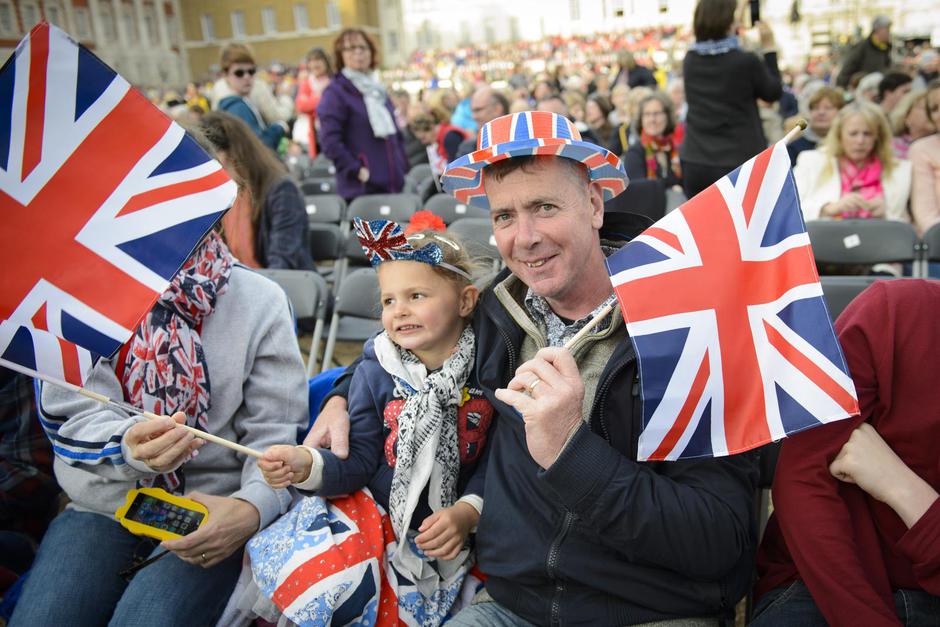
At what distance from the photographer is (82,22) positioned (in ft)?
165

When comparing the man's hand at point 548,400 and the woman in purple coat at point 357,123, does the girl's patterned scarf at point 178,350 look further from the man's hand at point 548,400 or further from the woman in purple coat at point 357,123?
the woman in purple coat at point 357,123

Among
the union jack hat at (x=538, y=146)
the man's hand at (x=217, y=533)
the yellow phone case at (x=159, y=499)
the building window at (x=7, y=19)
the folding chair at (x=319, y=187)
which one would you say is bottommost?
the man's hand at (x=217, y=533)

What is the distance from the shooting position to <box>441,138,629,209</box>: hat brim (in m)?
1.74

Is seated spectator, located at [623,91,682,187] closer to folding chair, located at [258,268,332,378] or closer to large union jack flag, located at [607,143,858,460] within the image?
folding chair, located at [258,268,332,378]

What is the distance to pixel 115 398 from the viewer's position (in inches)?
81.7

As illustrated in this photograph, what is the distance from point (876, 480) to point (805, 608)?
0.36 meters

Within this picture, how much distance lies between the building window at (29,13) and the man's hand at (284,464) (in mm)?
52812

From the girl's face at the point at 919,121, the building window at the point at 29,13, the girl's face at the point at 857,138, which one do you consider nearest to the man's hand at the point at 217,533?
the girl's face at the point at 857,138

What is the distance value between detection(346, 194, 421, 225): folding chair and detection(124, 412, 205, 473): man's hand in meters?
3.72

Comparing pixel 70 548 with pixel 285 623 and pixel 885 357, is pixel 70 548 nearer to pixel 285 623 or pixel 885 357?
pixel 285 623

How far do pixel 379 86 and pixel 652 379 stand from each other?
5.12m

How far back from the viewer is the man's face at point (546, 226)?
1805 mm

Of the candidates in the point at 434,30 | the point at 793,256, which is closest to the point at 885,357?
the point at 793,256

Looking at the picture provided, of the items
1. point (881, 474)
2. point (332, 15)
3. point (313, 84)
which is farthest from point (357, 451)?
point (332, 15)
